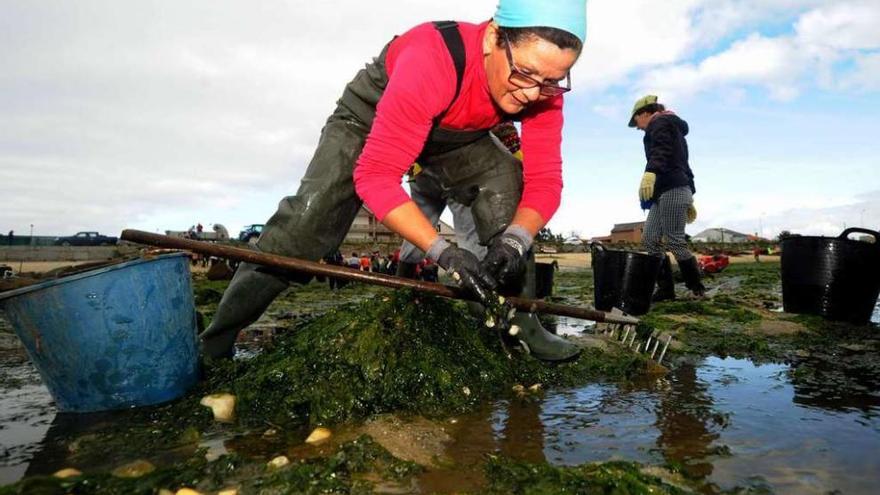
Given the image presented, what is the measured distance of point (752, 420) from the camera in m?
2.46

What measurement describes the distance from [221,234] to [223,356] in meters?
38.0

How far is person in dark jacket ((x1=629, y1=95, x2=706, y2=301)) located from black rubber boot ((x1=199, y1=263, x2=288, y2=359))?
5.16 m

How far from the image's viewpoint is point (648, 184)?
7039mm

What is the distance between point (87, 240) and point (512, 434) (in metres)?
47.7

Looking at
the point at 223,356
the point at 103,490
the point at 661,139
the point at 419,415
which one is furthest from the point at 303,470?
the point at 661,139

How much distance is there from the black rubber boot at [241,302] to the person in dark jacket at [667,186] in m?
5.16

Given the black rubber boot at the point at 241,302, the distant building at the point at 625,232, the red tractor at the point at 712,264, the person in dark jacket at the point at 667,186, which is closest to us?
the black rubber boot at the point at 241,302

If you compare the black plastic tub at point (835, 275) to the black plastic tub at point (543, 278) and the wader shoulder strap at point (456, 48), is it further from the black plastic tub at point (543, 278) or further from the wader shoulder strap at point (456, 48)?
the wader shoulder strap at point (456, 48)

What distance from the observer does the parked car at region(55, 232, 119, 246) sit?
135 feet

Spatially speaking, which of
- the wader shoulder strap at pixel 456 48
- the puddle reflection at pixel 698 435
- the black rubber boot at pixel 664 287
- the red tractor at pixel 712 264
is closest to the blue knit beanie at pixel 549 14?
the wader shoulder strap at pixel 456 48

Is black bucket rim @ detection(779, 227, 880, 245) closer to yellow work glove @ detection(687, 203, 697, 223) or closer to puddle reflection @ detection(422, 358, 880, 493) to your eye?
yellow work glove @ detection(687, 203, 697, 223)

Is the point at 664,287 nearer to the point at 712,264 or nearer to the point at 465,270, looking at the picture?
the point at 465,270

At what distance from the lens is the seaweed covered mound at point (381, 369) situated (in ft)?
8.71

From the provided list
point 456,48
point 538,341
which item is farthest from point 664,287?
point 456,48
